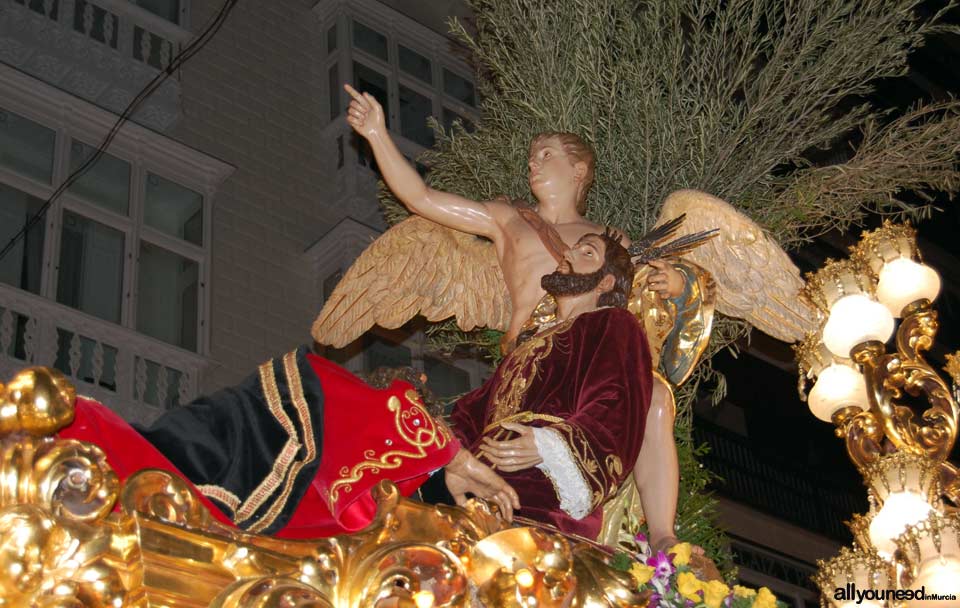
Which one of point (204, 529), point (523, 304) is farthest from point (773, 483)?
point (204, 529)

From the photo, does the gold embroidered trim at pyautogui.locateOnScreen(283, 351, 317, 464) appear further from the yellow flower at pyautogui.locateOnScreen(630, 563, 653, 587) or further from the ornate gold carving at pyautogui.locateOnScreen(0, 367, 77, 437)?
the yellow flower at pyautogui.locateOnScreen(630, 563, 653, 587)

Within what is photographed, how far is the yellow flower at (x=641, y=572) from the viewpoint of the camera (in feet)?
11.0

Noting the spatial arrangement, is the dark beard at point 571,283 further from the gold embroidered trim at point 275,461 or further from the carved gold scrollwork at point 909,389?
the gold embroidered trim at point 275,461

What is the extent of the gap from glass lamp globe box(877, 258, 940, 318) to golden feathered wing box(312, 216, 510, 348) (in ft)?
3.98

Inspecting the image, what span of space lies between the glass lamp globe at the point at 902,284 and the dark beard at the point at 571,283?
38.5 inches

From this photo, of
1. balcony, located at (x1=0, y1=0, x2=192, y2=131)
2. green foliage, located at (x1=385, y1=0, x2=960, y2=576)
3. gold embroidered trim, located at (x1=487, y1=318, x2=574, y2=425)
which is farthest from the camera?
balcony, located at (x1=0, y1=0, x2=192, y2=131)

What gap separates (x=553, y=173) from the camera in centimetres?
476

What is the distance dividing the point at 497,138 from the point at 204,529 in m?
3.43

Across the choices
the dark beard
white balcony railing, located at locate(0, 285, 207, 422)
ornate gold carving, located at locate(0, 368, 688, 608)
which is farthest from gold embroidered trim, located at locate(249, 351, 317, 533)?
white balcony railing, located at locate(0, 285, 207, 422)

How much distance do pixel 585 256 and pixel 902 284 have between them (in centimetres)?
104

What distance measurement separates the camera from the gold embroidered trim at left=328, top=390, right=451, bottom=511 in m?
3.07

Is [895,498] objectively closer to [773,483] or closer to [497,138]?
[497,138]

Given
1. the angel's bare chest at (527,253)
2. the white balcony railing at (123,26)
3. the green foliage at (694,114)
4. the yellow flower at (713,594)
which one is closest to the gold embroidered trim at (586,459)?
the yellow flower at (713,594)

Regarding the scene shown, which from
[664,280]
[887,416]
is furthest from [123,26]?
[887,416]
